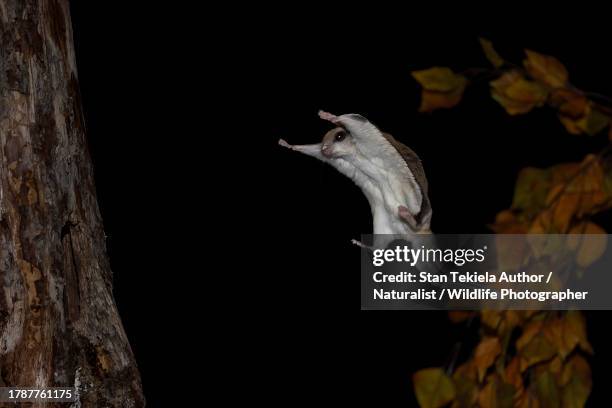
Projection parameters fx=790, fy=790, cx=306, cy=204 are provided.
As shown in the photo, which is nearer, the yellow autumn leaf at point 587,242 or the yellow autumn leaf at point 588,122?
the yellow autumn leaf at point 587,242

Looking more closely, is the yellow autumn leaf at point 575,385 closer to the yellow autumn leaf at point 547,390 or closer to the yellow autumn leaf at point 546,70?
the yellow autumn leaf at point 547,390

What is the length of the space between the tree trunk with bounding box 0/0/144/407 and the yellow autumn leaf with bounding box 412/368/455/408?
0.46 m

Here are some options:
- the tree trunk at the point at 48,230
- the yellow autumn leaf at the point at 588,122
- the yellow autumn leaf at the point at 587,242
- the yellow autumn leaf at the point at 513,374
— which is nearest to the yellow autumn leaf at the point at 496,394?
the yellow autumn leaf at the point at 513,374

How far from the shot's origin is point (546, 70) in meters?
1.20

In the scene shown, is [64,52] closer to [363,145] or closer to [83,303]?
[83,303]

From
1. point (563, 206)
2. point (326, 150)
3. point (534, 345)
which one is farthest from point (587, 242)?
point (326, 150)

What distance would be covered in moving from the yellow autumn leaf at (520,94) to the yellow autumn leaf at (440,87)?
6 centimetres

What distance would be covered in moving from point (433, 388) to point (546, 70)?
506 millimetres

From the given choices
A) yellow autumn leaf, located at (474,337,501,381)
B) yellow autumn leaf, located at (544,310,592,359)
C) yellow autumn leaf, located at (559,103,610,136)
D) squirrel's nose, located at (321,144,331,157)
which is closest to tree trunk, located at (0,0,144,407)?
squirrel's nose, located at (321,144,331,157)

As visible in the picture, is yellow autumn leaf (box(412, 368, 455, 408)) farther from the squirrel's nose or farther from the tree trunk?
the tree trunk

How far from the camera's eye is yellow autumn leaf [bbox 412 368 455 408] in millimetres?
1152

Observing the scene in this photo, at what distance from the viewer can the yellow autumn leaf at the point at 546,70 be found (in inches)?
47.1

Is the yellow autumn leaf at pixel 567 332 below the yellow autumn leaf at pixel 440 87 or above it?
below

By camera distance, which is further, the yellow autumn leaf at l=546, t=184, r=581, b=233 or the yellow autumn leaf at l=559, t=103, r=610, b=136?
the yellow autumn leaf at l=559, t=103, r=610, b=136
